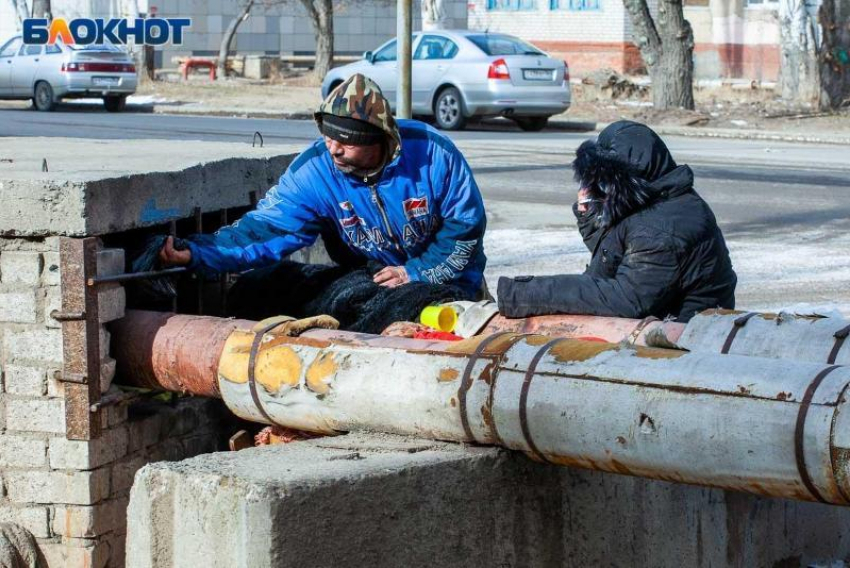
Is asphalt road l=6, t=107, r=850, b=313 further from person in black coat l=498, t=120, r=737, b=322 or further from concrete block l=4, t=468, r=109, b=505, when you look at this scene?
concrete block l=4, t=468, r=109, b=505

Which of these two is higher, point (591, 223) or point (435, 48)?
point (435, 48)

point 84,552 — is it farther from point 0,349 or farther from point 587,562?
point 587,562

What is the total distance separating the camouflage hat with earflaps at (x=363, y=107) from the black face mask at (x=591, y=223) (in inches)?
28.7

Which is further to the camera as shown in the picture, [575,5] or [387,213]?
[575,5]

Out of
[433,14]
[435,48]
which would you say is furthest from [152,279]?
[433,14]

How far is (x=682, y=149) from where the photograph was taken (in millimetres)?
17422

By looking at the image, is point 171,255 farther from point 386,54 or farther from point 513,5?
point 513,5

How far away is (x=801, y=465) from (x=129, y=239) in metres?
2.68

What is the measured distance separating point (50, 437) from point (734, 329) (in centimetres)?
228

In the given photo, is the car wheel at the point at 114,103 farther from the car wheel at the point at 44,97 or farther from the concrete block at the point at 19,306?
the concrete block at the point at 19,306

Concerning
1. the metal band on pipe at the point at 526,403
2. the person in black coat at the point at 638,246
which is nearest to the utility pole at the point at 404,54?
the person in black coat at the point at 638,246

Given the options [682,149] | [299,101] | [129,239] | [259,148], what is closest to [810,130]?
[682,149]

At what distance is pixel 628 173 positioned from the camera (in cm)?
457

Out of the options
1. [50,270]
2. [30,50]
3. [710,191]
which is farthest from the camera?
[30,50]
